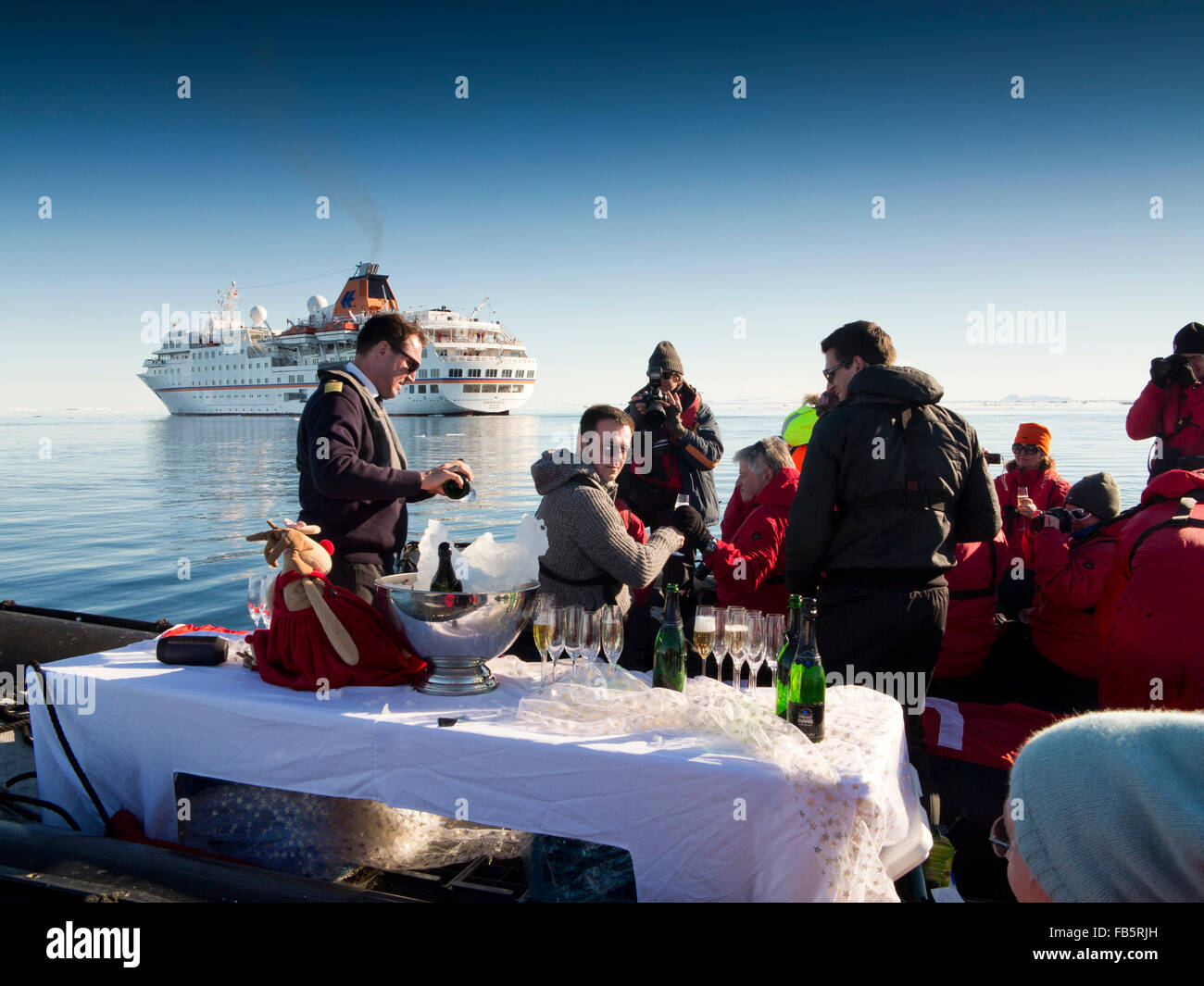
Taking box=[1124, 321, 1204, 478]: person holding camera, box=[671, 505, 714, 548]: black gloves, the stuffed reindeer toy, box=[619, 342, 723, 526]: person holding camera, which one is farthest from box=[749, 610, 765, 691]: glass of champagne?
box=[1124, 321, 1204, 478]: person holding camera

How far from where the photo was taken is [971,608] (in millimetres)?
3365

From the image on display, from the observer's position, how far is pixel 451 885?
1932 millimetres

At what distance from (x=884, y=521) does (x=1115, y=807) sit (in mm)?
1617

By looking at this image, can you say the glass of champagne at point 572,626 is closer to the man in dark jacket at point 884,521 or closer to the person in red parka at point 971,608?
the man in dark jacket at point 884,521

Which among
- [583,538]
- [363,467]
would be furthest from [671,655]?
[363,467]

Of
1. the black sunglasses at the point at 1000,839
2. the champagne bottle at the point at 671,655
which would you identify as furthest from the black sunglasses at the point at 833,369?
the black sunglasses at the point at 1000,839

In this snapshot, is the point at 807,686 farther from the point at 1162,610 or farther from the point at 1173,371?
the point at 1173,371

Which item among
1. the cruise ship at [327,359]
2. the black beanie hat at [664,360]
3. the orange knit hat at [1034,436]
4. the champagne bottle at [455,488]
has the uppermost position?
the cruise ship at [327,359]

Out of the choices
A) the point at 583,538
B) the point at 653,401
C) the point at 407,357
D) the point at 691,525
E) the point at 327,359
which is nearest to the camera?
the point at 583,538

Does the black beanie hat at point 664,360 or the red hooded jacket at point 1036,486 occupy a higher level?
the black beanie hat at point 664,360

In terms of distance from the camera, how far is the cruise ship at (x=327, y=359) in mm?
50875

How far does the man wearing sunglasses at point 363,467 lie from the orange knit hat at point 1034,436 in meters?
3.94
